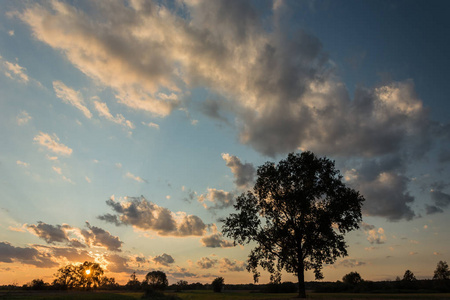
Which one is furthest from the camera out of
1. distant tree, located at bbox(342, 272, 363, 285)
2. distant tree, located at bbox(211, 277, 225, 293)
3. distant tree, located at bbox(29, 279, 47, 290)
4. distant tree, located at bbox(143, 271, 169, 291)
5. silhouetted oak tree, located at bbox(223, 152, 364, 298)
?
distant tree, located at bbox(143, 271, 169, 291)

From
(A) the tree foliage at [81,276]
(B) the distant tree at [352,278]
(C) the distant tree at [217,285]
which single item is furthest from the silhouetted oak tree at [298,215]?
(A) the tree foliage at [81,276]

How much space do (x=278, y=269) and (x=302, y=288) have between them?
4376mm

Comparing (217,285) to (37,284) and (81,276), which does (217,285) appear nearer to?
(37,284)

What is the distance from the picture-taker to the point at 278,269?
4325cm

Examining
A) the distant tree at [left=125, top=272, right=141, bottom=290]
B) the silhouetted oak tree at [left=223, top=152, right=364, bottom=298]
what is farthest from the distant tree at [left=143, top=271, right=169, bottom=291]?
the silhouetted oak tree at [left=223, top=152, right=364, bottom=298]

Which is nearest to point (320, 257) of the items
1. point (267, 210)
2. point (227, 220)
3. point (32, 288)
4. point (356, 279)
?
point (267, 210)

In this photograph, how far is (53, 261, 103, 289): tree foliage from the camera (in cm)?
14124

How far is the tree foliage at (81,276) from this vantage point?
463ft

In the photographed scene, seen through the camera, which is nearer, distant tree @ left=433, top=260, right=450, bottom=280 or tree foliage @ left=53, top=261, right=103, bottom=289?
distant tree @ left=433, top=260, right=450, bottom=280

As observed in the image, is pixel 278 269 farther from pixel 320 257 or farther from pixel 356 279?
pixel 356 279

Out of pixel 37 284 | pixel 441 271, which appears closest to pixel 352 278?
pixel 441 271

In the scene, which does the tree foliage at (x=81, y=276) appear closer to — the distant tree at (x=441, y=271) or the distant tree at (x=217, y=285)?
the distant tree at (x=217, y=285)

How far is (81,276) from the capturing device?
484ft

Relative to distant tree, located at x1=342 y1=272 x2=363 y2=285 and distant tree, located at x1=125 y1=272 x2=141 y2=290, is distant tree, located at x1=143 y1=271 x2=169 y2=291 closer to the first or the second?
distant tree, located at x1=125 y1=272 x2=141 y2=290
